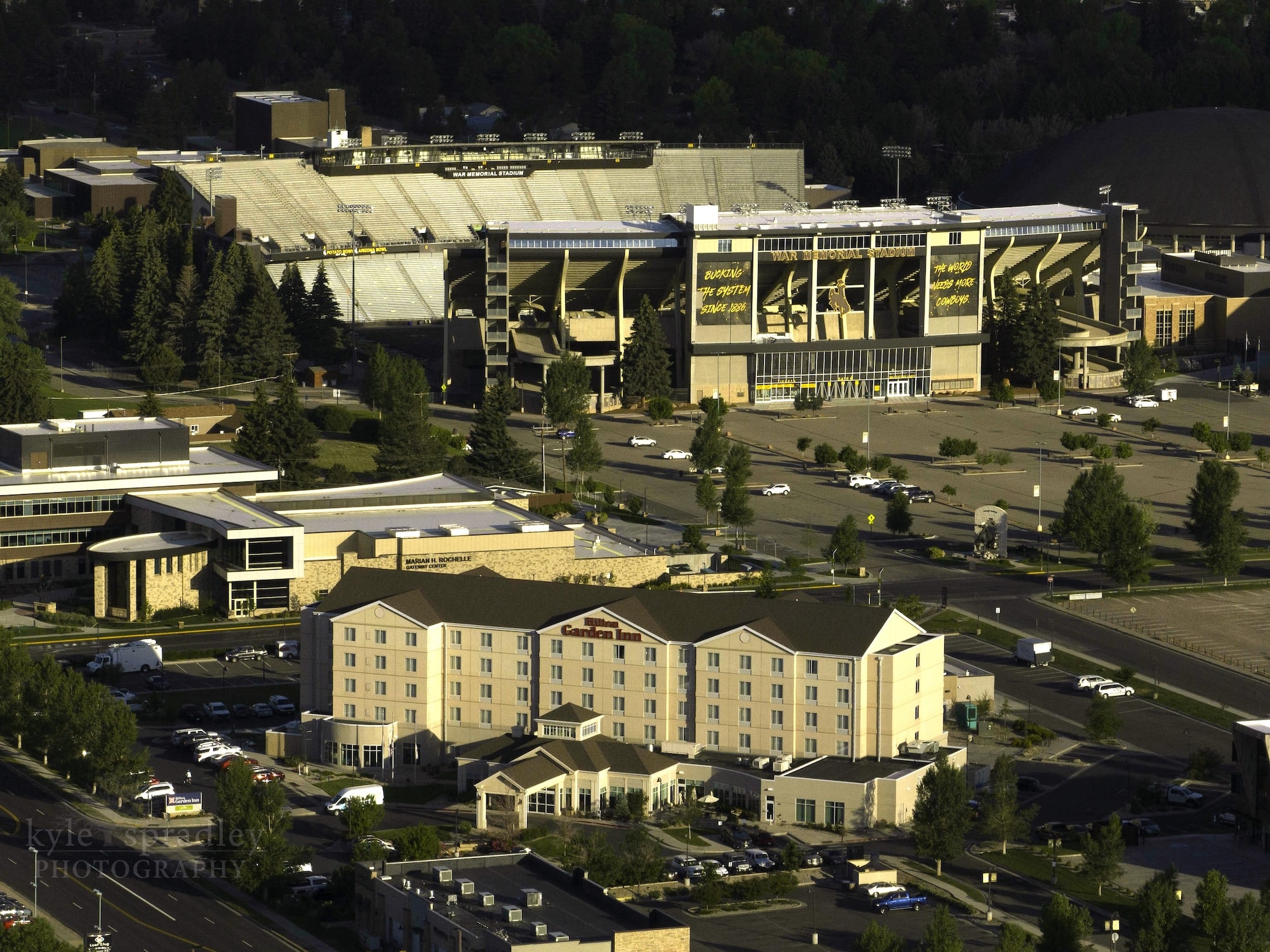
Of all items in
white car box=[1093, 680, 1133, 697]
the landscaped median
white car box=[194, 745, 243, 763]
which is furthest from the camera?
white car box=[1093, 680, 1133, 697]

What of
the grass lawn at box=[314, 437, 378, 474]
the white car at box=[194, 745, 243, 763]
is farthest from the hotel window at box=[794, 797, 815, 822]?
the grass lawn at box=[314, 437, 378, 474]

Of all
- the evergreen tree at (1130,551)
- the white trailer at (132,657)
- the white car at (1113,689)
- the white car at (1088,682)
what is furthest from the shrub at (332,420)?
the white car at (1113,689)

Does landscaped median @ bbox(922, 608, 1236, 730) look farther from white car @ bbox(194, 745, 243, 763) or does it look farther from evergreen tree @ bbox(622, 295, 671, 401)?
evergreen tree @ bbox(622, 295, 671, 401)

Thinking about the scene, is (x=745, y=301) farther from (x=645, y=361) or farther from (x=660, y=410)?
(x=660, y=410)

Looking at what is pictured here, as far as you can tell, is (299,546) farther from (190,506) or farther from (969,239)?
(969,239)

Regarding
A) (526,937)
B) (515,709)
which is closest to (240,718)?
(515,709)

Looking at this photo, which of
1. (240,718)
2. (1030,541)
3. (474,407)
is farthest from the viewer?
(474,407)
